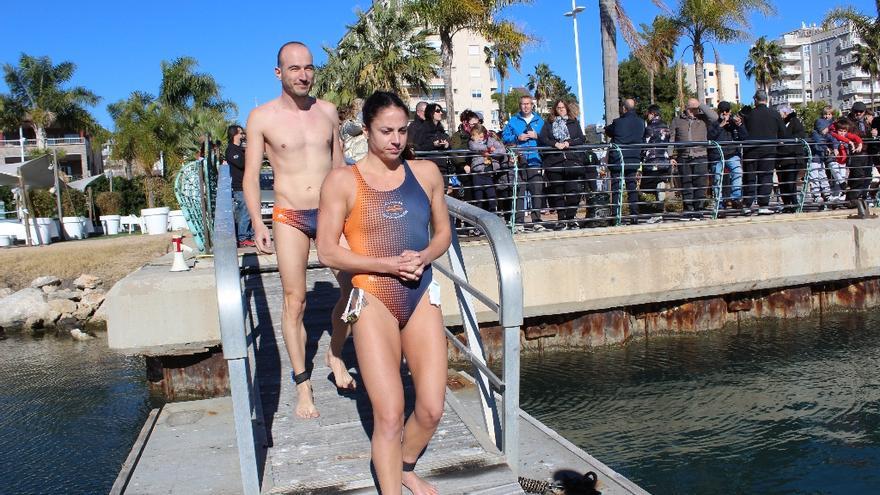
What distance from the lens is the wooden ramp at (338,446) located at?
14.3ft

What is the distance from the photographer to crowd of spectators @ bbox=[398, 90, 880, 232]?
34.9 ft

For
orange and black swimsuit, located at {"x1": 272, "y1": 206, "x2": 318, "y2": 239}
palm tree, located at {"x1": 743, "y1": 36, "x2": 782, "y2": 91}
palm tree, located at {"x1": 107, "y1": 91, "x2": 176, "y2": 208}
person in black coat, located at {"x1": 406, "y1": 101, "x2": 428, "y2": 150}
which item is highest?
palm tree, located at {"x1": 743, "y1": 36, "x2": 782, "y2": 91}

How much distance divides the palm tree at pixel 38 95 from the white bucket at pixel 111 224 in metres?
33.9

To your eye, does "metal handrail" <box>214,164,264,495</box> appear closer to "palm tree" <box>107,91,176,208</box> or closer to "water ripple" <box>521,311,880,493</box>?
"water ripple" <box>521,311,880,493</box>

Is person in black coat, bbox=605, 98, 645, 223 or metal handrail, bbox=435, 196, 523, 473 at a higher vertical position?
person in black coat, bbox=605, 98, 645, 223

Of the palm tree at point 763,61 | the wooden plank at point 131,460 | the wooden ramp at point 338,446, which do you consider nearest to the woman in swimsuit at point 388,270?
the wooden ramp at point 338,446

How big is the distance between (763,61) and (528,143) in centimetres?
8594

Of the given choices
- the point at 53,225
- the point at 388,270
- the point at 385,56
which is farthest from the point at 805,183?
the point at 385,56

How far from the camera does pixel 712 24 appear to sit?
1214 inches

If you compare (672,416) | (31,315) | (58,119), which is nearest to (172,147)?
(58,119)

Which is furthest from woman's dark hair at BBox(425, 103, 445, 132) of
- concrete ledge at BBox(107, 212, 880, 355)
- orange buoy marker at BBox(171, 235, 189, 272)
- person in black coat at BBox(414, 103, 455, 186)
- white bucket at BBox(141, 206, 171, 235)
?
white bucket at BBox(141, 206, 171, 235)

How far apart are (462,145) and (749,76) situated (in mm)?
89005

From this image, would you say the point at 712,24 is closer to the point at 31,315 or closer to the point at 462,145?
the point at 462,145

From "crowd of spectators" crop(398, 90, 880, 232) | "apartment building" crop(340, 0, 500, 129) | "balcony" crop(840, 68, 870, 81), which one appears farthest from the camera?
"balcony" crop(840, 68, 870, 81)
